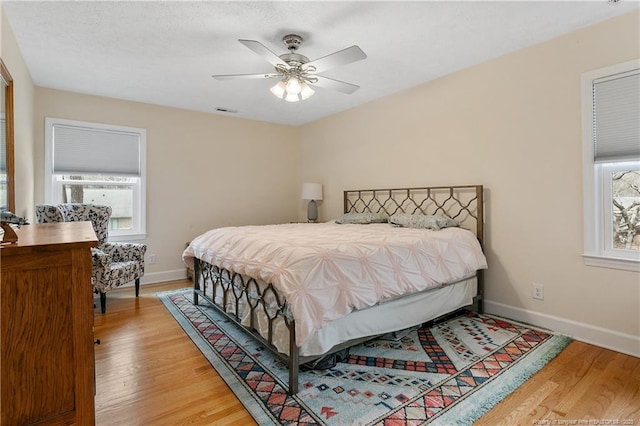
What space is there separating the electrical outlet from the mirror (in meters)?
4.14

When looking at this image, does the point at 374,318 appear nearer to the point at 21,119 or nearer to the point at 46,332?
the point at 46,332

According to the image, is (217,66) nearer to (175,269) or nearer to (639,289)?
(175,269)

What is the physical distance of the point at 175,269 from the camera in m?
4.55

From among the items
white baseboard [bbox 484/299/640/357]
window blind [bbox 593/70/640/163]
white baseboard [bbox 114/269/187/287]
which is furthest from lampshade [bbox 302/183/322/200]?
window blind [bbox 593/70/640/163]

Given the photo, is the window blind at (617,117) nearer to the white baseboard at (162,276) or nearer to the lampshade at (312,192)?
the lampshade at (312,192)

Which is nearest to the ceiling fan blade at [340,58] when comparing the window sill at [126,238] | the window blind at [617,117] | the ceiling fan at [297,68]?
the ceiling fan at [297,68]

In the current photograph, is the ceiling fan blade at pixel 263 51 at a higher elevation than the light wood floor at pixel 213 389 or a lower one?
higher

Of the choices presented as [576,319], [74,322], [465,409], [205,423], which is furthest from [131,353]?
[576,319]

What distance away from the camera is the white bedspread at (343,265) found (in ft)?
6.03

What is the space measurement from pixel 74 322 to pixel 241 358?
1.37 metres

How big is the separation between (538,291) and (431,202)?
1.34 meters

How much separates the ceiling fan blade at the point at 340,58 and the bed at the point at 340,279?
4.38 ft

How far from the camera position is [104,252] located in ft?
11.6

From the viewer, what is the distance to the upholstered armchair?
313cm
